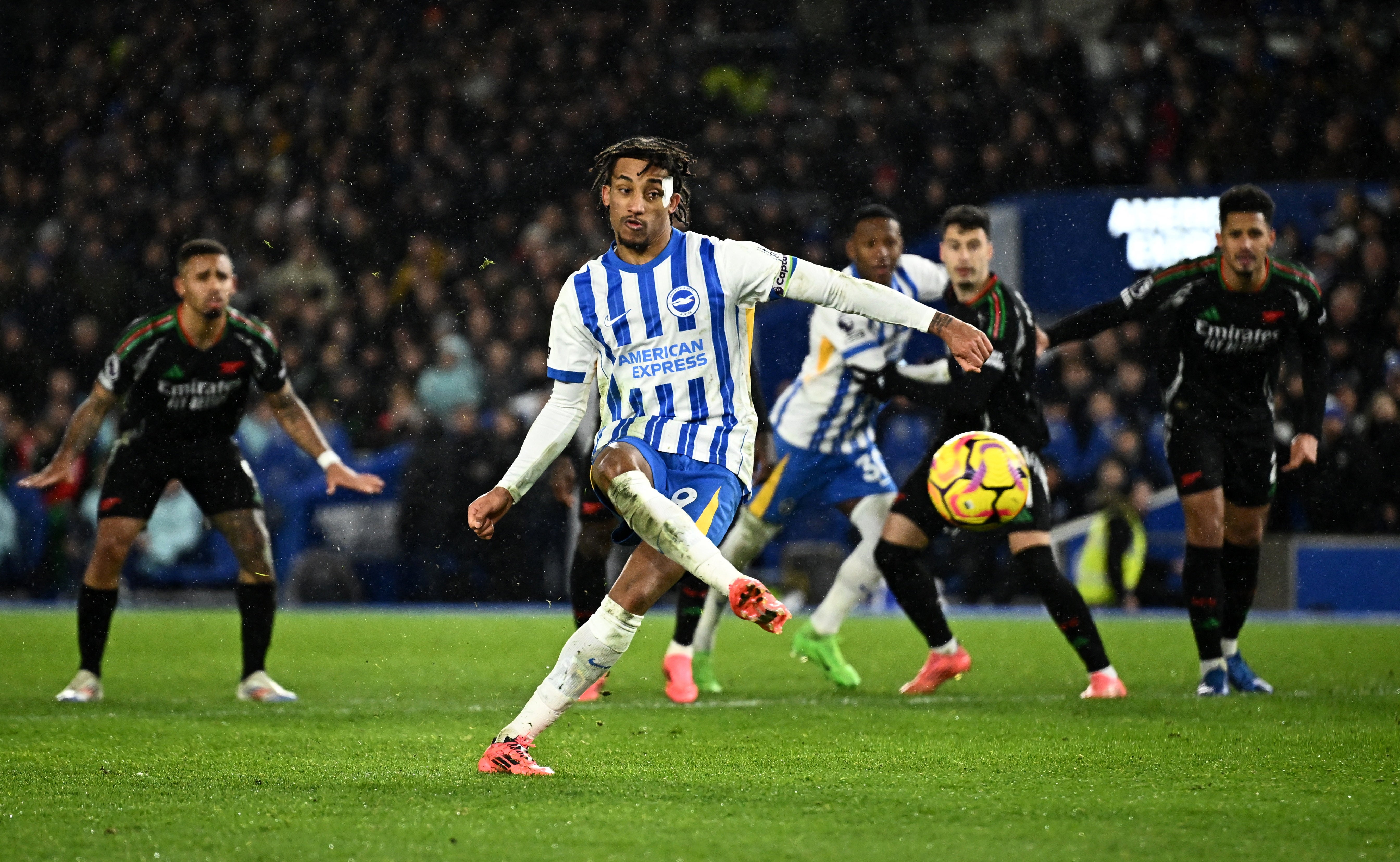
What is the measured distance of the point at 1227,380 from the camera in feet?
25.0

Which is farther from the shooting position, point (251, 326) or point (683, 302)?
point (251, 326)

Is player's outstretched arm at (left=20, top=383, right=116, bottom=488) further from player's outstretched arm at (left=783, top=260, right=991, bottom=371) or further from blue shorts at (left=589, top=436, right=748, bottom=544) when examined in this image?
player's outstretched arm at (left=783, top=260, right=991, bottom=371)

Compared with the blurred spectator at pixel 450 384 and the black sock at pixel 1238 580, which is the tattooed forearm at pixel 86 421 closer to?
the black sock at pixel 1238 580

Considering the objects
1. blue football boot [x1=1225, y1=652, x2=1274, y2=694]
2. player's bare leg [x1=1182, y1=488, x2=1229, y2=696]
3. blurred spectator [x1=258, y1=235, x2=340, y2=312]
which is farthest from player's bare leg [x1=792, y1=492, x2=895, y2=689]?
blurred spectator [x1=258, y1=235, x2=340, y2=312]

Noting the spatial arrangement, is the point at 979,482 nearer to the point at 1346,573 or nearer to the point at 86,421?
the point at 86,421

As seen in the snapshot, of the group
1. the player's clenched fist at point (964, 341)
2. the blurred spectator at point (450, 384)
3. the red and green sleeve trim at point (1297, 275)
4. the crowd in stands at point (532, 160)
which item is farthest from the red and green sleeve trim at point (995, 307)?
the blurred spectator at point (450, 384)

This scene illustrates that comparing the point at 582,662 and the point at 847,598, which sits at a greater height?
the point at 582,662

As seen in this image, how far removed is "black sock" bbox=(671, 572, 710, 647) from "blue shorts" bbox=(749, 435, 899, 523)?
61 centimetres

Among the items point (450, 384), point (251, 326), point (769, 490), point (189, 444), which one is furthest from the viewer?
point (450, 384)

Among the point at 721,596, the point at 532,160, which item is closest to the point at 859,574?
the point at 721,596

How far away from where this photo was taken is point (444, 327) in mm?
16375

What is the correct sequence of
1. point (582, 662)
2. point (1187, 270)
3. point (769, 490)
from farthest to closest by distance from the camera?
point (769, 490), point (1187, 270), point (582, 662)

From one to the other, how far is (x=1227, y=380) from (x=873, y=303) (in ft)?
10.2

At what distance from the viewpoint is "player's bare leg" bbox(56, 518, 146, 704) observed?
768cm
